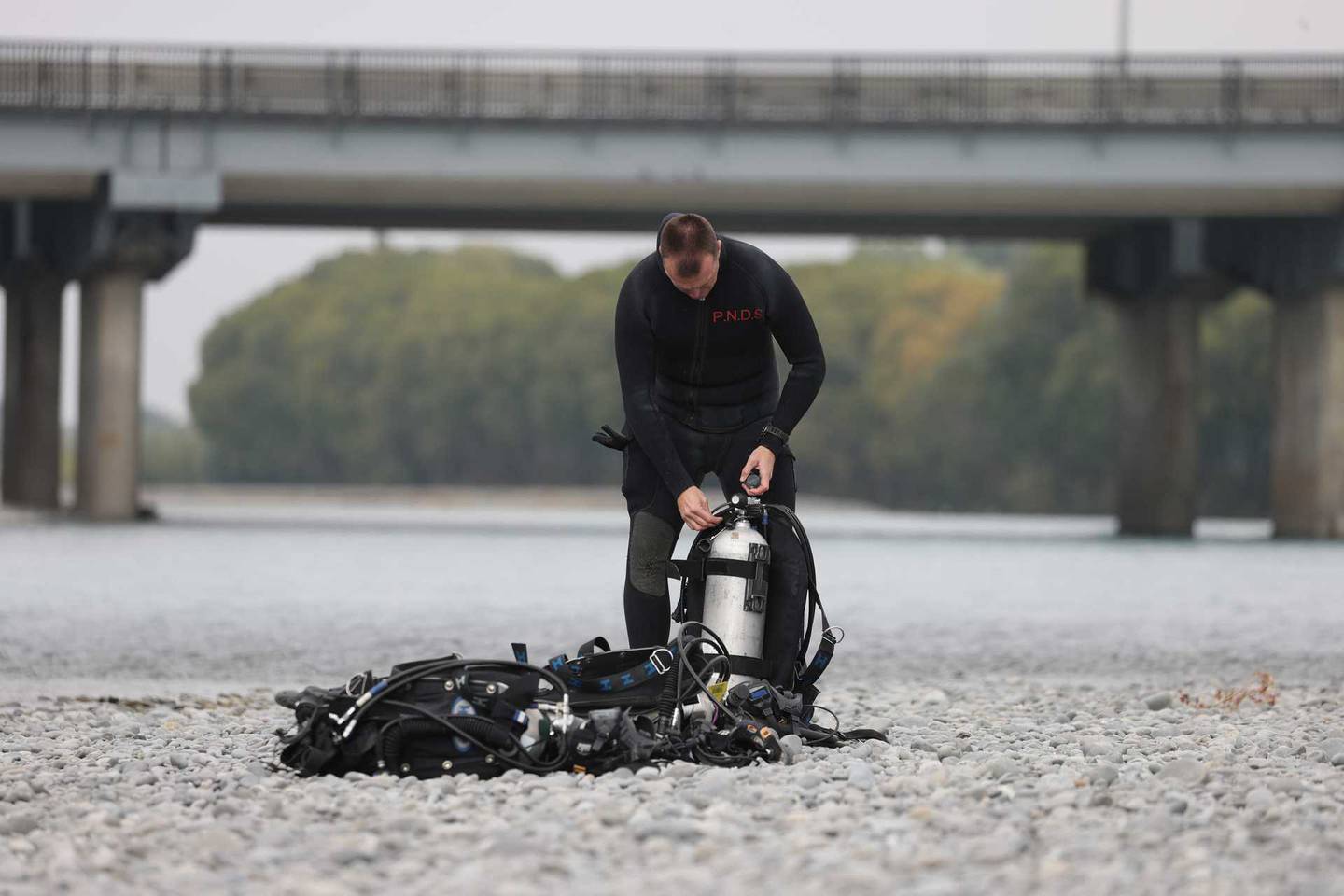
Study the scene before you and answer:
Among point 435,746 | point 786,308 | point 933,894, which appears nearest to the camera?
point 933,894

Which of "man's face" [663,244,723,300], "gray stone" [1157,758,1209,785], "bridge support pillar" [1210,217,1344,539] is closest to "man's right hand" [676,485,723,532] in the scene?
"man's face" [663,244,723,300]

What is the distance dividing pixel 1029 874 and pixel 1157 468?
3754 cm

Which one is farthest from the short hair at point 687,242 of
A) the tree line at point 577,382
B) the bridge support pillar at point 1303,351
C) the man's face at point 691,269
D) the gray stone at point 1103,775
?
the tree line at point 577,382

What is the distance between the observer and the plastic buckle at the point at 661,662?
6.30 meters

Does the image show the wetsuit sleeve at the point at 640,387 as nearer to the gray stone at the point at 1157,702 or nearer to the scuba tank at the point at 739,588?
the scuba tank at the point at 739,588

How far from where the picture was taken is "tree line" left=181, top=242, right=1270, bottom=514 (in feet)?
221

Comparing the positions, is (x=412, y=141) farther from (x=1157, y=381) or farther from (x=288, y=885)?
(x=288, y=885)

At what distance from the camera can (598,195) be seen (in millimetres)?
34688

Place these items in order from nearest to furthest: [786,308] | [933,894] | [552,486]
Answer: [933,894], [786,308], [552,486]

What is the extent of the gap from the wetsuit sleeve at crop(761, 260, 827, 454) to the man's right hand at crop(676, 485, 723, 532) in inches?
13.8

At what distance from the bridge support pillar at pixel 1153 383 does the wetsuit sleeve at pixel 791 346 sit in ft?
111

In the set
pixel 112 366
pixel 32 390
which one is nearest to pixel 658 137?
pixel 112 366

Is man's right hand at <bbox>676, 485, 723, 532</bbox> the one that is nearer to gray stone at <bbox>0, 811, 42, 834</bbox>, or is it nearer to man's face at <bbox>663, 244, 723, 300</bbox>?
man's face at <bbox>663, 244, 723, 300</bbox>

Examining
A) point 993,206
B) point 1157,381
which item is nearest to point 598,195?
point 993,206
